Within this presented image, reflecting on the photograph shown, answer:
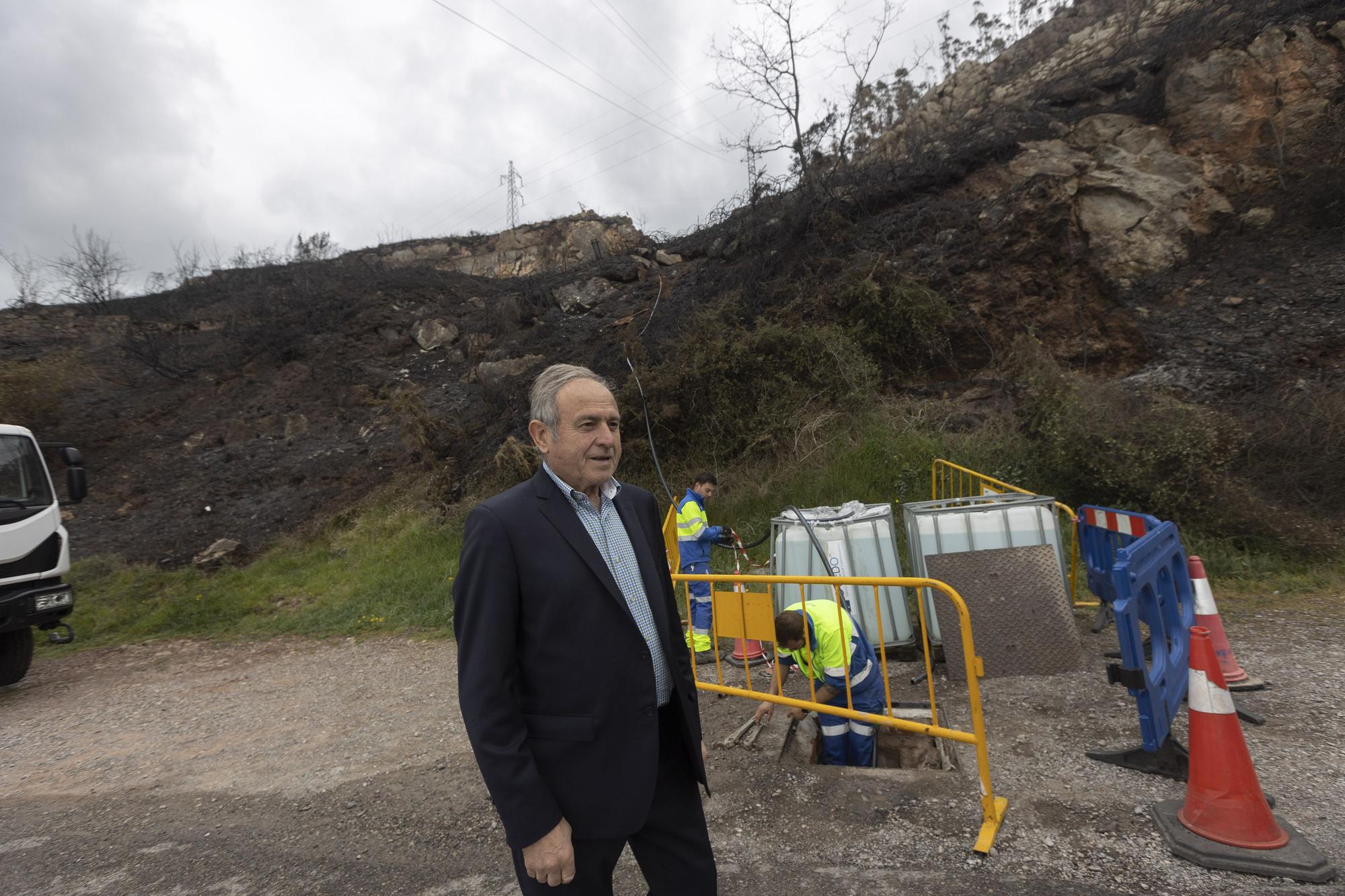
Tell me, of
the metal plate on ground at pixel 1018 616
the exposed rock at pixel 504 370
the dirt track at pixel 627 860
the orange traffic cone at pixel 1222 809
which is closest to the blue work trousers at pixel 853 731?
the dirt track at pixel 627 860

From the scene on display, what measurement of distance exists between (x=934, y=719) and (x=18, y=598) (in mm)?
8458

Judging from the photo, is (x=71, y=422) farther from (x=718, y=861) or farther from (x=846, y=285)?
(x=718, y=861)

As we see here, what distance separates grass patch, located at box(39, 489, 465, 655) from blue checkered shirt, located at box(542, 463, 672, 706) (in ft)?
22.0

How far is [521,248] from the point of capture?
1019 inches

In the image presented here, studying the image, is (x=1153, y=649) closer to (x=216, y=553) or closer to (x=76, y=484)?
(x=76, y=484)

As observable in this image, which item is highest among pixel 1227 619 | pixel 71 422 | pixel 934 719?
pixel 71 422

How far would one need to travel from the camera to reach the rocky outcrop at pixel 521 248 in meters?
24.5

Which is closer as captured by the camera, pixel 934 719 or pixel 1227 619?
pixel 934 719

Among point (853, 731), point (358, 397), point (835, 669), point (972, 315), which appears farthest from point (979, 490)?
point (358, 397)

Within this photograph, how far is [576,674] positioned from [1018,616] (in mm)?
4338

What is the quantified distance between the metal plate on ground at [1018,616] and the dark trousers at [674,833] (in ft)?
11.6

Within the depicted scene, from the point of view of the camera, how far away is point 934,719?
11.7 feet

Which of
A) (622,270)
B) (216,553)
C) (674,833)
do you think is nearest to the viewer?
(674,833)

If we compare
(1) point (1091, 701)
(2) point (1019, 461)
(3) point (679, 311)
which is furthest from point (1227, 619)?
(3) point (679, 311)
